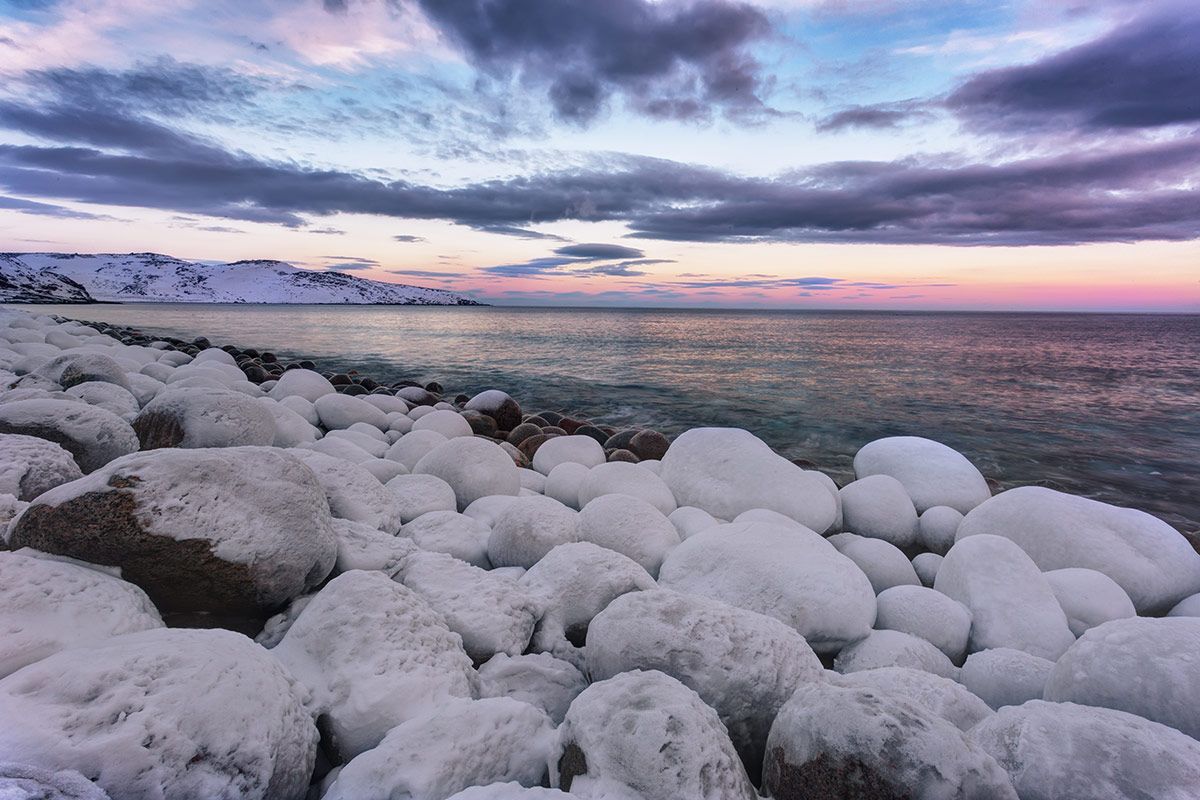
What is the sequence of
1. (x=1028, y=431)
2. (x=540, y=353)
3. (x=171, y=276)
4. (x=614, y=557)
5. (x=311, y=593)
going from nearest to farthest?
(x=311, y=593) < (x=614, y=557) < (x=1028, y=431) < (x=540, y=353) < (x=171, y=276)

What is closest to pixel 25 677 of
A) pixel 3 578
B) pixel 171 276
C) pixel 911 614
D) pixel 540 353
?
pixel 3 578

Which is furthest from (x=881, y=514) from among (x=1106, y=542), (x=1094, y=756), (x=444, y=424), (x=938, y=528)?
(x=444, y=424)

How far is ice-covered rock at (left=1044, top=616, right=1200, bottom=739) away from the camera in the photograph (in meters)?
2.10

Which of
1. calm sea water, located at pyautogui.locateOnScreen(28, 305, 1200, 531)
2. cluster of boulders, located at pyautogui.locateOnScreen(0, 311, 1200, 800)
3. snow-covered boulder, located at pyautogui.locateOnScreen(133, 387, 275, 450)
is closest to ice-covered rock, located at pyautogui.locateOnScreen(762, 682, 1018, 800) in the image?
cluster of boulders, located at pyautogui.locateOnScreen(0, 311, 1200, 800)

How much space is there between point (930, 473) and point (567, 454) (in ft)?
12.0

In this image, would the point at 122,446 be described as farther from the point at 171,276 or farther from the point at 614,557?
the point at 171,276

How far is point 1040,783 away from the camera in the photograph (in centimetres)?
177

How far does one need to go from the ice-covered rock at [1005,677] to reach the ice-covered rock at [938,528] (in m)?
2.29

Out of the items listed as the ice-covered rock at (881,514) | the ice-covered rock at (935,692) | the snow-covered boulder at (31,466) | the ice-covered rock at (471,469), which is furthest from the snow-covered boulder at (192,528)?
the ice-covered rock at (881,514)

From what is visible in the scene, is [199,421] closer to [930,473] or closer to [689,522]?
[689,522]

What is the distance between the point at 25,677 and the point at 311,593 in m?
1.03

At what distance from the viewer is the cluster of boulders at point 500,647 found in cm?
154

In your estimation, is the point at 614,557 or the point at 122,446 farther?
the point at 122,446

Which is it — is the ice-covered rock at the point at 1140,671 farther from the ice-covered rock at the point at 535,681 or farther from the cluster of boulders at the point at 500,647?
the ice-covered rock at the point at 535,681
